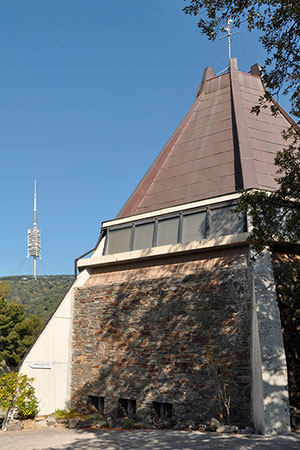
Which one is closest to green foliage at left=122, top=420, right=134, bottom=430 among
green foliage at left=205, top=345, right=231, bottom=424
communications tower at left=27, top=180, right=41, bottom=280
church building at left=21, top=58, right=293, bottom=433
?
church building at left=21, top=58, right=293, bottom=433

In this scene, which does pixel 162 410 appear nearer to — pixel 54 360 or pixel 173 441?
pixel 173 441

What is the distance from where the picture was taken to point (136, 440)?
754 cm

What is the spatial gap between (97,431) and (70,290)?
4.17 m

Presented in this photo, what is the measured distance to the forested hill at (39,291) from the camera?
53397mm

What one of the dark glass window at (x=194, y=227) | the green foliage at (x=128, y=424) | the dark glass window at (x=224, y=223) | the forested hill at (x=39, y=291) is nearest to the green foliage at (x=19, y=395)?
the green foliage at (x=128, y=424)

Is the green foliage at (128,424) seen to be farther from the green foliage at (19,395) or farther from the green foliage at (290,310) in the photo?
the green foliage at (290,310)

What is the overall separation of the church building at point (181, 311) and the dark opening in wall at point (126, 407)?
0.08 ft

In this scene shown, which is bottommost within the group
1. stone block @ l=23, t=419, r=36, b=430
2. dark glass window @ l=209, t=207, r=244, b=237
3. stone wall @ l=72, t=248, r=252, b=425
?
stone block @ l=23, t=419, r=36, b=430

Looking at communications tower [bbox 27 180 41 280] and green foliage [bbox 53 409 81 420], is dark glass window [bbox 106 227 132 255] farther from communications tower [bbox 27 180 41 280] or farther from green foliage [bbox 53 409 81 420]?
communications tower [bbox 27 180 41 280]

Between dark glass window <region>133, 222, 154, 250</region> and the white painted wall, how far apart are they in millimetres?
2090

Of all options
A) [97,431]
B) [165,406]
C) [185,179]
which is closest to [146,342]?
[165,406]

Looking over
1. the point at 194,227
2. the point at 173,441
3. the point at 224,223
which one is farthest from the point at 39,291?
the point at 173,441

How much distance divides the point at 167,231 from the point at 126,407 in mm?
4588

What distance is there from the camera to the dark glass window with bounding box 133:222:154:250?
1154 centimetres
